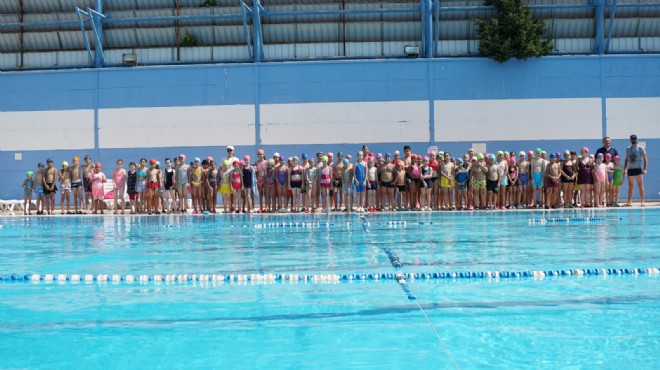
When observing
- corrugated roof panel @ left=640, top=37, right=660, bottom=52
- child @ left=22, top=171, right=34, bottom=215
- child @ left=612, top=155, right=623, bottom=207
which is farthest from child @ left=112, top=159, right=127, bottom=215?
corrugated roof panel @ left=640, top=37, right=660, bottom=52

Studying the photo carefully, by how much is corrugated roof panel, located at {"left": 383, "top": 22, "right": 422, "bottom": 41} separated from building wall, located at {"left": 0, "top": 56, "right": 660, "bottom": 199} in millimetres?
1347

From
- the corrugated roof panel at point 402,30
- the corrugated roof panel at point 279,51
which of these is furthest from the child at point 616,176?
the corrugated roof panel at point 279,51

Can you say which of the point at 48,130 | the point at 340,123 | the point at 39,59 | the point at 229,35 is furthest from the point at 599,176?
the point at 39,59

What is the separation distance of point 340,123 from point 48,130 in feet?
33.1

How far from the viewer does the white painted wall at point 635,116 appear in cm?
2431

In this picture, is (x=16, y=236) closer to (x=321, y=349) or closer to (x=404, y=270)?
(x=404, y=270)

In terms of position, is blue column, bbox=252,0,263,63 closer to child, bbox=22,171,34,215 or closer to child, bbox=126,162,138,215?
child, bbox=126,162,138,215

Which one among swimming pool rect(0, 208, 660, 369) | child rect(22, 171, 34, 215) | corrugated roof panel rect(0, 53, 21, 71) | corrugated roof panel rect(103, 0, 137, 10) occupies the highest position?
corrugated roof panel rect(103, 0, 137, 10)

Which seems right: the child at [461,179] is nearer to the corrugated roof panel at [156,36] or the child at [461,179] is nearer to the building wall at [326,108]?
the building wall at [326,108]

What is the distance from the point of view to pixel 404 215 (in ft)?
57.0

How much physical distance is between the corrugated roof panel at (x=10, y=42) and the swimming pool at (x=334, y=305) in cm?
1835

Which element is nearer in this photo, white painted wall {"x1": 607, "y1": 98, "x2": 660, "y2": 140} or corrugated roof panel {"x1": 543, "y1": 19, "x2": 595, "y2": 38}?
white painted wall {"x1": 607, "y1": 98, "x2": 660, "y2": 140}

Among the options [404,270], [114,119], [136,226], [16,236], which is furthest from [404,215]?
[114,119]

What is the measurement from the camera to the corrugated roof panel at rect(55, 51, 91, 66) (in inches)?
1026
